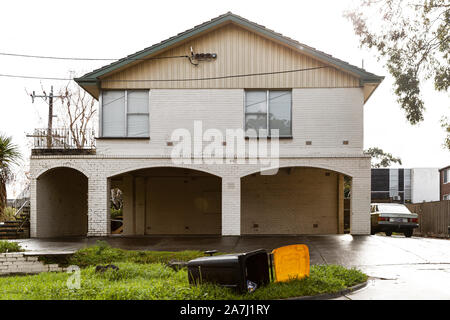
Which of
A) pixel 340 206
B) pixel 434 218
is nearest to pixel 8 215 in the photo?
pixel 340 206

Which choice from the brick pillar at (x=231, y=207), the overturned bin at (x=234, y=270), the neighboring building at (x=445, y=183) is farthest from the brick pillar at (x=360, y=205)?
the neighboring building at (x=445, y=183)

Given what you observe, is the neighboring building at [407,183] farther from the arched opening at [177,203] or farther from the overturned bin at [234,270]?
the overturned bin at [234,270]

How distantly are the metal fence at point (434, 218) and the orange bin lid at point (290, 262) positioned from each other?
15709 millimetres

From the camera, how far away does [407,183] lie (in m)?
51.0

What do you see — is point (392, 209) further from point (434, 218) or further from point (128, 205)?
point (128, 205)

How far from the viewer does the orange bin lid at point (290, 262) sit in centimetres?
722

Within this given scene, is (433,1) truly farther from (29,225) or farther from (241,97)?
(29,225)

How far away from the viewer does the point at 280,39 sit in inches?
607

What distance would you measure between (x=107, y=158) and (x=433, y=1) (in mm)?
12083

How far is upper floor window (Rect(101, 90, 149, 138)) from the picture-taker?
52.3 feet

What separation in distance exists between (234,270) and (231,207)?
8.89 metres

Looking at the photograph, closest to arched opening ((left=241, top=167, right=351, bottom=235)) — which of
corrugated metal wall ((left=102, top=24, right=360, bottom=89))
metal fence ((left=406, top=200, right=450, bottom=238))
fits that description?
corrugated metal wall ((left=102, top=24, right=360, bottom=89))

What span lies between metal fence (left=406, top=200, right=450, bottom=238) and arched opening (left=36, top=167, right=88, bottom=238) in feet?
57.7
